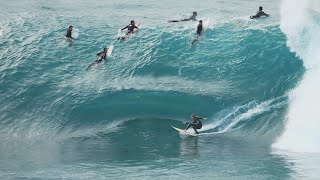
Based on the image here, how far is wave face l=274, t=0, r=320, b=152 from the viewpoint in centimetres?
2116

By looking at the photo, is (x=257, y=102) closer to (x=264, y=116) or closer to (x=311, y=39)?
(x=264, y=116)

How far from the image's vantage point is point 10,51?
29.2m

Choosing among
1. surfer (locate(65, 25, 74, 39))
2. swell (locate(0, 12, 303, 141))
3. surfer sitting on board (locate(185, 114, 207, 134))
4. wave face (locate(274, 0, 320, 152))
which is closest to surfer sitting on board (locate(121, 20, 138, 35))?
swell (locate(0, 12, 303, 141))

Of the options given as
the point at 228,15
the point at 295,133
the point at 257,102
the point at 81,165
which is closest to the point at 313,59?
the point at 257,102

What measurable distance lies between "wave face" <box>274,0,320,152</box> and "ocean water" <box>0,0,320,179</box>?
0.25 feet

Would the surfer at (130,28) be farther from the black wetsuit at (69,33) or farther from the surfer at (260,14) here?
the surfer at (260,14)

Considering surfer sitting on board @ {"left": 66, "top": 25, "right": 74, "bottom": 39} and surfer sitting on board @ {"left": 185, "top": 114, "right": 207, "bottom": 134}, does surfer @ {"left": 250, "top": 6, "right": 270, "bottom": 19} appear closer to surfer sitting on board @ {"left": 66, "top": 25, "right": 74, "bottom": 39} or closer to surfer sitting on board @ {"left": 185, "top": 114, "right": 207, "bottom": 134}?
surfer sitting on board @ {"left": 66, "top": 25, "right": 74, "bottom": 39}

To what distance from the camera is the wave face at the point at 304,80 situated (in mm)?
21156

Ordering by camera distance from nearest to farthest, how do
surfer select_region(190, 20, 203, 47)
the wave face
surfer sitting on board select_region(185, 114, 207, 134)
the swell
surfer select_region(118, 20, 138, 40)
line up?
1. the wave face
2. surfer sitting on board select_region(185, 114, 207, 134)
3. the swell
4. surfer select_region(190, 20, 203, 47)
5. surfer select_region(118, 20, 138, 40)

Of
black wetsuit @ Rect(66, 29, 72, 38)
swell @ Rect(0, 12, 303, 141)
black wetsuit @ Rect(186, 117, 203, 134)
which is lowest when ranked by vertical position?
black wetsuit @ Rect(186, 117, 203, 134)

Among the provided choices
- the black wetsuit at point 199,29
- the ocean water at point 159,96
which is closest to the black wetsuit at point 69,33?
the ocean water at point 159,96

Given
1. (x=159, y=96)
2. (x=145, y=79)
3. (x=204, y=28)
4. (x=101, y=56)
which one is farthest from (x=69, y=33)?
(x=159, y=96)

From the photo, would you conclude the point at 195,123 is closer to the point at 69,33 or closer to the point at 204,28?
the point at 204,28

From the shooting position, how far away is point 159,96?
24859 millimetres
